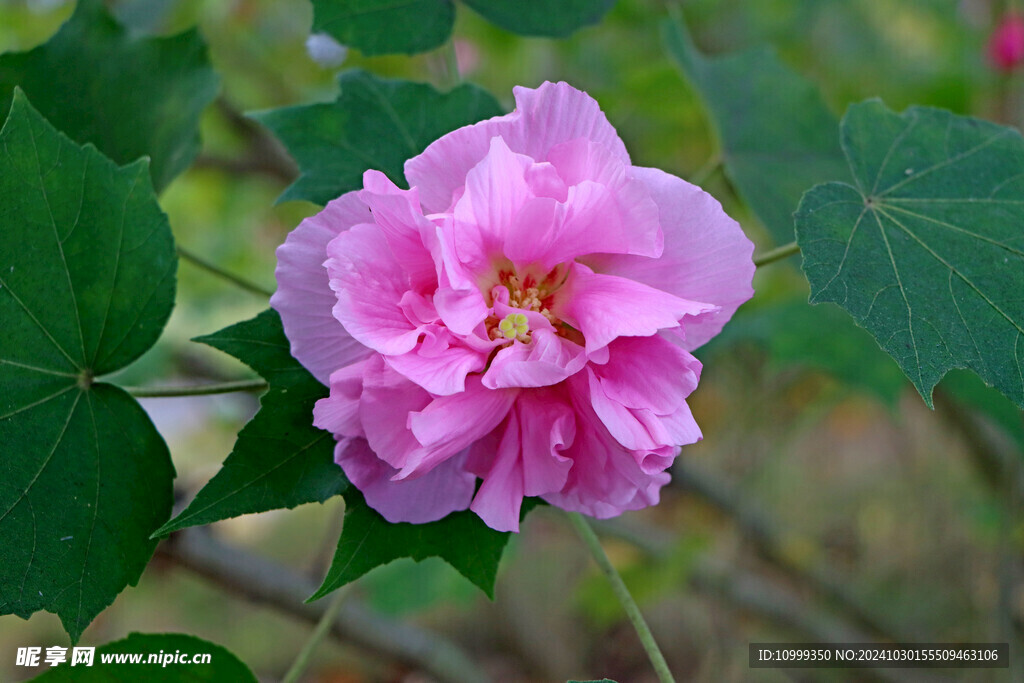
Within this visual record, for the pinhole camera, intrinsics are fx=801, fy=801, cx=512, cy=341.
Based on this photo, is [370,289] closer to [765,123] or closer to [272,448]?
[272,448]

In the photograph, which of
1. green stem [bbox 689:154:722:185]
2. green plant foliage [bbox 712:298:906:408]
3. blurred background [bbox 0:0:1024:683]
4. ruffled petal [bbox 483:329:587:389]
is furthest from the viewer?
blurred background [bbox 0:0:1024:683]

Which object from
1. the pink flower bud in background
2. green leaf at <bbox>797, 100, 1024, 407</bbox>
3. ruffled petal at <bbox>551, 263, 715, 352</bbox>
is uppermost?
ruffled petal at <bbox>551, 263, 715, 352</bbox>

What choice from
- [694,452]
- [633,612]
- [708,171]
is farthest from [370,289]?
[694,452]

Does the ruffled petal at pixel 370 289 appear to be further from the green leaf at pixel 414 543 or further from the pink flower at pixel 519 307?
the green leaf at pixel 414 543

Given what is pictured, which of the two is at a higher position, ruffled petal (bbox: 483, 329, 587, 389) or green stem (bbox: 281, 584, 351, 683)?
ruffled petal (bbox: 483, 329, 587, 389)

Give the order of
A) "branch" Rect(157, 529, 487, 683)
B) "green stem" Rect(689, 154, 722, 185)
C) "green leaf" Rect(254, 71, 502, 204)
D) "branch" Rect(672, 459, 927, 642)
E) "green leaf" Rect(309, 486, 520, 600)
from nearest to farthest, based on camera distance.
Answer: "green leaf" Rect(309, 486, 520, 600) → "green leaf" Rect(254, 71, 502, 204) → "green stem" Rect(689, 154, 722, 185) → "branch" Rect(157, 529, 487, 683) → "branch" Rect(672, 459, 927, 642)

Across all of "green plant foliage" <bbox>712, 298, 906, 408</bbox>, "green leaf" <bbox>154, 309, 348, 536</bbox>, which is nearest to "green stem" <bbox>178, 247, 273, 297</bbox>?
"green leaf" <bbox>154, 309, 348, 536</bbox>

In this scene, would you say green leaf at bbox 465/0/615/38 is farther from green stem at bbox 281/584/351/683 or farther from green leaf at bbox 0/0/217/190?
green stem at bbox 281/584/351/683
